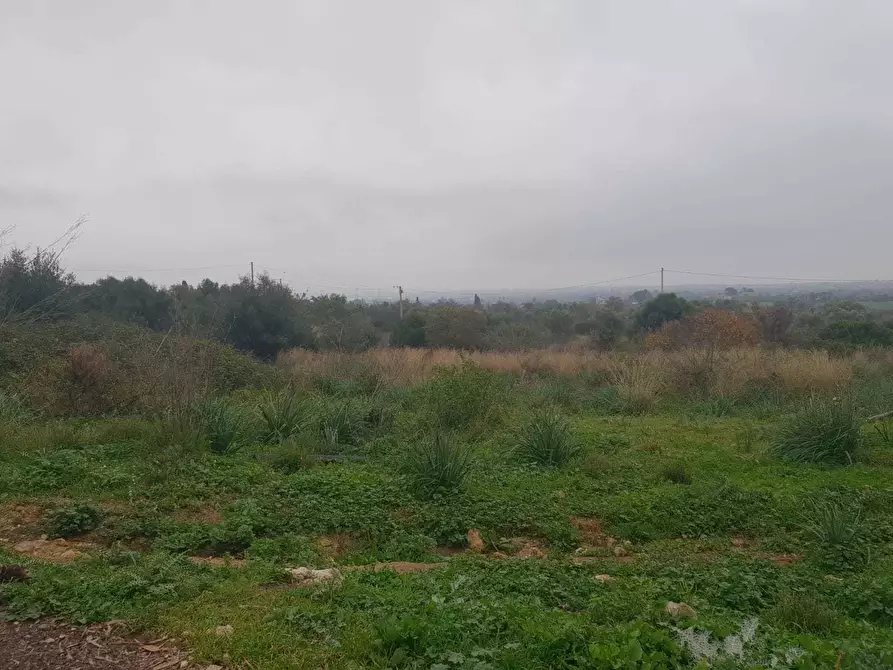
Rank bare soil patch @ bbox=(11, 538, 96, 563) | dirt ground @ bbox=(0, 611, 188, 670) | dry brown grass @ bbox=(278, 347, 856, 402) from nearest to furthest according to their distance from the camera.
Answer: dirt ground @ bbox=(0, 611, 188, 670), bare soil patch @ bbox=(11, 538, 96, 563), dry brown grass @ bbox=(278, 347, 856, 402)

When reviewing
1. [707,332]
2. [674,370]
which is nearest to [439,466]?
[674,370]

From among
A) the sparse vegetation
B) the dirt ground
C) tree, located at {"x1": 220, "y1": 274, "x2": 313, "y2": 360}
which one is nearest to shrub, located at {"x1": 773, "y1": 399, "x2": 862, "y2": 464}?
the sparse vegetation

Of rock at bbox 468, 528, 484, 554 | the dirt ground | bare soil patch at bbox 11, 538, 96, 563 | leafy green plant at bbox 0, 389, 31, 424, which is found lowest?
rock at bbox 468, 528, 484, 554

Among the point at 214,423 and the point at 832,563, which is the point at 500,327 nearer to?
the point at 214,423

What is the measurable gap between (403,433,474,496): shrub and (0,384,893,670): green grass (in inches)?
1.0

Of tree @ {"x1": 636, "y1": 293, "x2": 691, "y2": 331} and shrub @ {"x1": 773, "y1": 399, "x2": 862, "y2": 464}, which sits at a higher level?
tree @ {"x1": 636, "y1": 293, "x2": 691, "y2": 331}

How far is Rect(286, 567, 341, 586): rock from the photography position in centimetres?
399

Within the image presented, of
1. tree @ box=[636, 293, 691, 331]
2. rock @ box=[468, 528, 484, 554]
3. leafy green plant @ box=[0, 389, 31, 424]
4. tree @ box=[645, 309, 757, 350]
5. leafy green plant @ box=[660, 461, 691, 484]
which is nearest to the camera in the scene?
rock @ box=[468, 528, 484, 554]

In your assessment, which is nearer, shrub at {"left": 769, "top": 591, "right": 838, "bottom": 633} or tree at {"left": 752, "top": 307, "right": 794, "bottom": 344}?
shrub at {"left": 769, "top": 591, "right": 838, "bottom": 633}

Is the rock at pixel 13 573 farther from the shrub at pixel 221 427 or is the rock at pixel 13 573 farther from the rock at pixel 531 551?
the shrub at pixel 221 427

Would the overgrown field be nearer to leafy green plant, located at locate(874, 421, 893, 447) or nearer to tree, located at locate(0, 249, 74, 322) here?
leafy green plant, located at locate(874, 421, 893, 447)

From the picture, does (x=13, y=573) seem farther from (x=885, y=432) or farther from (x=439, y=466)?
(x=885, y=432)

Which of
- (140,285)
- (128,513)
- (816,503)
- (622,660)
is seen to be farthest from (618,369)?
(140,285)

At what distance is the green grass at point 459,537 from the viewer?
3061mm
